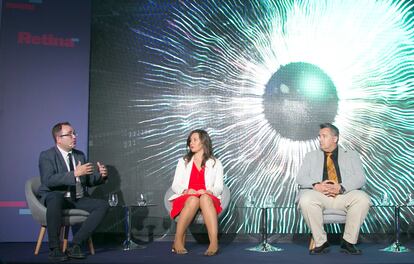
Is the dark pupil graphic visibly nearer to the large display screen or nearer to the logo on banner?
the large display screen

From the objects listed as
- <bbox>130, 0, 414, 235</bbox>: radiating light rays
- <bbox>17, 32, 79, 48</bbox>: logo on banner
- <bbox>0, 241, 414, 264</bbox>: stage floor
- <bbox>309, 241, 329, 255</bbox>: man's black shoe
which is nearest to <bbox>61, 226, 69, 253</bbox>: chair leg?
<bbox>0, 241, 414, 264</bbox>: stage floor

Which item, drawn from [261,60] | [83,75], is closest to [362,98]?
[261,60]

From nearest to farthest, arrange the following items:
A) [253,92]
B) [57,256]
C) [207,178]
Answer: [57,256], [207,178], [253,92]

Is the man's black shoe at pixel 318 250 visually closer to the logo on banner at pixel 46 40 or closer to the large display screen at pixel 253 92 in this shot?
the large display screen at pixel 253 92

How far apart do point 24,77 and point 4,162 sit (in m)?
0.84

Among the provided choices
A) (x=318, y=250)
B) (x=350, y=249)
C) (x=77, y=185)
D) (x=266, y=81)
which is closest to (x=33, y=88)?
(x=77, y=185)

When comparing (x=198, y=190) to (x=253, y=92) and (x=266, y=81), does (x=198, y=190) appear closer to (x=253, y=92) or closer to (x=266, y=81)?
(x=253, y=92)

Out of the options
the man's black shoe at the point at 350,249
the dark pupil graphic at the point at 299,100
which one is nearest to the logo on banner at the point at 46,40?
the dark pupil graphic at the point at 299,100

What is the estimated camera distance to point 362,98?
5.41 metres

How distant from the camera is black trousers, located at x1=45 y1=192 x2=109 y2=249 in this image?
3.93m

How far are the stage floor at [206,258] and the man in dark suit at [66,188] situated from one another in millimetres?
171

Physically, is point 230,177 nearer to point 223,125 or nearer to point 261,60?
point 223,125

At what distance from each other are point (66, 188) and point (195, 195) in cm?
107

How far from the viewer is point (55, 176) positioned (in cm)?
411
